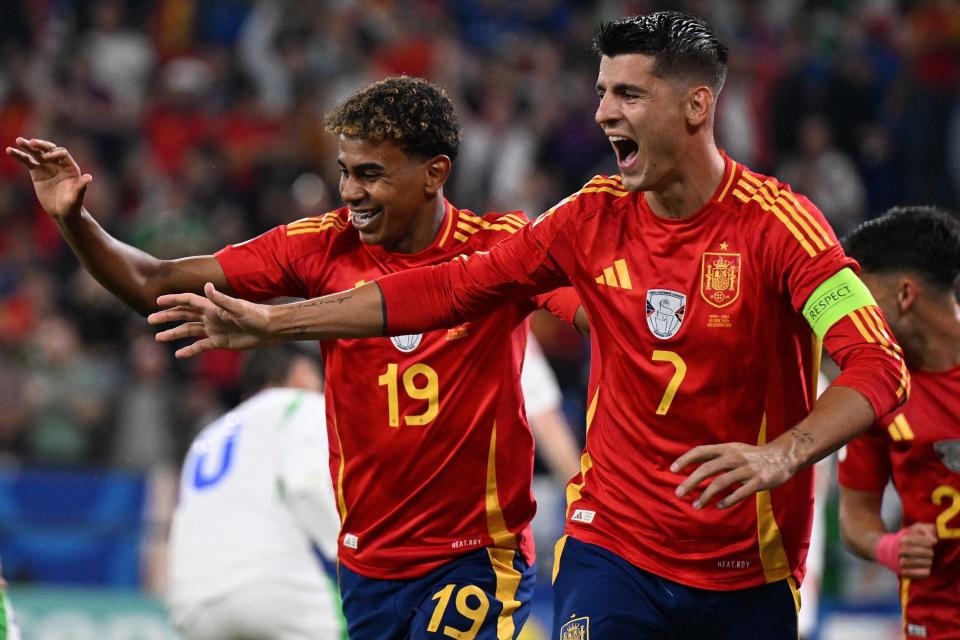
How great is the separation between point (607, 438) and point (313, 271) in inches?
51.1

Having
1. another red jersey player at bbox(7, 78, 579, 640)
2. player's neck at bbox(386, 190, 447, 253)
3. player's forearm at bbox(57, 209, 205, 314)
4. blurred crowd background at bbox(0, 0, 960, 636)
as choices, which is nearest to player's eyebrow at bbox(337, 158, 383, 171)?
another red jersey player at bbox(7, 78, 579, 640)

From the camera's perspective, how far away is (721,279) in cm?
421

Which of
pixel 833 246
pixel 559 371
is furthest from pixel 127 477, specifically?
pixel 833 246

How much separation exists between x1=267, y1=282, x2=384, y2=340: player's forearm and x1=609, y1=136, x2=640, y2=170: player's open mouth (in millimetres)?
866

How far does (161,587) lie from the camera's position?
956cm

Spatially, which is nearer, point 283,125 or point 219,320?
point 219,320

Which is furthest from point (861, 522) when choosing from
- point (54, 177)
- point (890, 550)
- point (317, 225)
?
point (54, 177)

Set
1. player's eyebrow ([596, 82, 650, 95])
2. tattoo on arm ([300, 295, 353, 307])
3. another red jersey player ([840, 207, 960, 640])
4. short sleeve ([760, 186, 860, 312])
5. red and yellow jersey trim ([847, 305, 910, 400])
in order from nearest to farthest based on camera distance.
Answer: red and yellow jersey trim ([847, 305, 910, 400])
short sleeve ([760, 186, 860, 312])
player's eyebrow ([596, 82, 650, 95])
tattoo on arm ([300, 295, 353, 307])
another red jersey player ([840, 207, 960, 640])

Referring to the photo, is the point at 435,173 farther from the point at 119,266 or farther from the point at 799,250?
the point at 799,250

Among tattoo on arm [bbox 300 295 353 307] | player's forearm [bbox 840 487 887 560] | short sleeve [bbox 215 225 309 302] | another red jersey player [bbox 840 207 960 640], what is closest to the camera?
tattoo on arm [bbox 300 295 353 307]

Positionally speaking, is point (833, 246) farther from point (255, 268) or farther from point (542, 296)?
point (255, 268)

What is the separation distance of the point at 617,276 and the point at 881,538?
1639mm

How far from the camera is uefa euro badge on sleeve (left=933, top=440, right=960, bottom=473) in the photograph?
5.08 m

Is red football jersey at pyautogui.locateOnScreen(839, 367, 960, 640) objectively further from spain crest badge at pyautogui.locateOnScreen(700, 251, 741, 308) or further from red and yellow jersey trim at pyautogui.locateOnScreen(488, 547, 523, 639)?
red and yellow jersey trim at pyautogui.locateOnScreen(488, 547, 523, 639)
